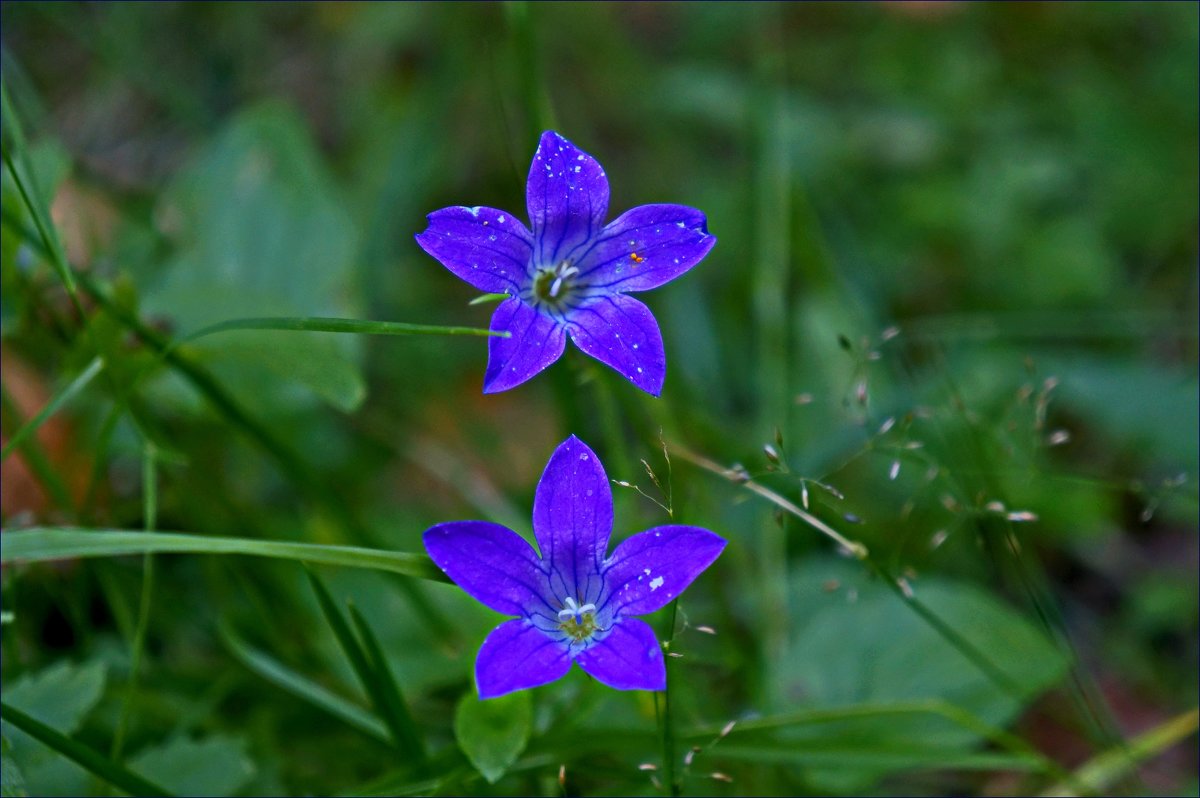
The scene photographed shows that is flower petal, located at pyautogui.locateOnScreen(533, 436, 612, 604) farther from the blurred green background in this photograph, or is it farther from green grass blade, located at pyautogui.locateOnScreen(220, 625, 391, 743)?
green grass blade, located at pyautogui.locateOnScreen(220, 625, 391, 743)

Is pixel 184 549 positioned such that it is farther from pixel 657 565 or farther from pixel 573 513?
pixel 657 565

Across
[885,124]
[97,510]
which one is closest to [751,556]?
[97,510]

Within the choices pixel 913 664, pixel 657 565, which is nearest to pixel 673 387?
pixel 913 664

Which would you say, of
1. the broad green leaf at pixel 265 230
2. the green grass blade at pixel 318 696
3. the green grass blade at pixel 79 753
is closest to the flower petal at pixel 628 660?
the green grass blade at pixel 318 696

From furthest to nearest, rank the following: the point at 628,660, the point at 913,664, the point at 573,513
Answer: the point at 913,664 < the point at 573,513 < the point at 628,660

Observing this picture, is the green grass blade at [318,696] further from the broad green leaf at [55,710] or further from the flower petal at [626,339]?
the flower petal at [626,339]

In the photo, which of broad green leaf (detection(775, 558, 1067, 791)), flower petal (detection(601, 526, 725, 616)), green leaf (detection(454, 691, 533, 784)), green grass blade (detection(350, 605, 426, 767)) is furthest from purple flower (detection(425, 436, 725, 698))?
broad green leaf (detection(775, 558, 1067, 791))
